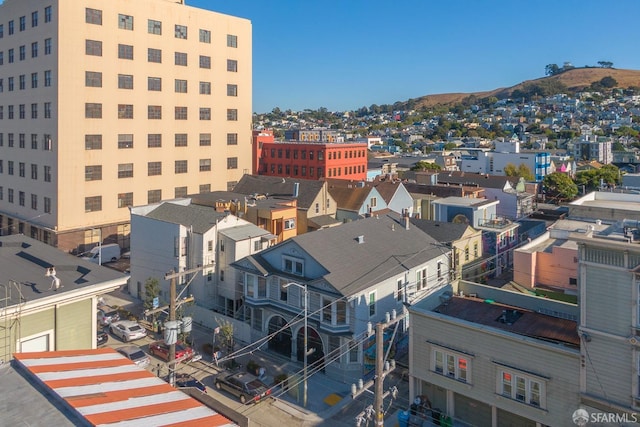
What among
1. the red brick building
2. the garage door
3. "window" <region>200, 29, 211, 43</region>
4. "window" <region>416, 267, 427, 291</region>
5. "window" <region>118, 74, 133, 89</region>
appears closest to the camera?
the garage door

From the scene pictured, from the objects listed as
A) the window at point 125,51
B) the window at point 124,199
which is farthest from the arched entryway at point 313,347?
the window at point 125,51

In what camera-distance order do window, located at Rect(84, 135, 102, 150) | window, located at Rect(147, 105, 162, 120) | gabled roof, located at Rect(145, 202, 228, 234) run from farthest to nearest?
window, located at Rect(147, 105, 162, 120), window, located at Rect(84, 135, 102, 150), gabled roof, located at Rect(145, 202, 228, 234)

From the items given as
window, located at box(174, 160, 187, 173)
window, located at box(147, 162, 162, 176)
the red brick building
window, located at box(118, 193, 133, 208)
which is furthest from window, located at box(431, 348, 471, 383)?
the red brick building

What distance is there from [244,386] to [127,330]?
1076 cm

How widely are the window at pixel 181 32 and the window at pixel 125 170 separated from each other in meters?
16.2

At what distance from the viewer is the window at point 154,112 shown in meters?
56.0

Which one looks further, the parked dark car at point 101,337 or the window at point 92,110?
the window at point 92,110

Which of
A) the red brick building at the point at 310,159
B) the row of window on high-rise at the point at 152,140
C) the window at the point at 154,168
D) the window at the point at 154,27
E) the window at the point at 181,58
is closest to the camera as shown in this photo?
the row of window on high-rise at the point at 152,140

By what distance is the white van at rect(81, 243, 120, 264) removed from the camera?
48.3 meters

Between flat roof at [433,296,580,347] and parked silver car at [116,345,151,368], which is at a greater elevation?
flat roof at [433,296,580,347]

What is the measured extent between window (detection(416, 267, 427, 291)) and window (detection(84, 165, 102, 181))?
36081 millimetres

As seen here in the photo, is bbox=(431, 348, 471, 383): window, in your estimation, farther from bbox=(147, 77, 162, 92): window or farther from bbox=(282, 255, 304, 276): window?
bbox=(147, 77, 162, 92): window

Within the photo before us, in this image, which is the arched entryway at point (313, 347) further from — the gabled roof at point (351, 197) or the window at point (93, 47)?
the window at point (93, 47)

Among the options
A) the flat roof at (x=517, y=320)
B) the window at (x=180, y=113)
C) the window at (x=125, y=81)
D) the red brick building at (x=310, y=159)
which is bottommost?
the flat roof at (x=517, y=320)
